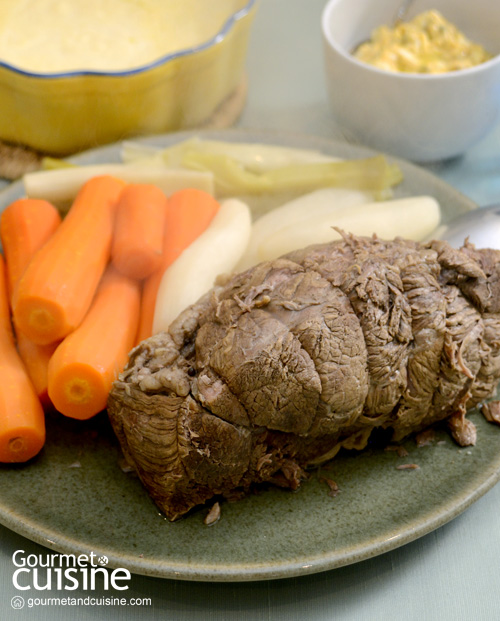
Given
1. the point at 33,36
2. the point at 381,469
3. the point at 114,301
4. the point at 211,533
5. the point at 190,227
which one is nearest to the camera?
the point at 211,533

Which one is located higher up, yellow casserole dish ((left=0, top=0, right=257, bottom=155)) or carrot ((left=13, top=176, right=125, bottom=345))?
yellow casserole dish ((left=0, top=0, right=257, bottom=155))

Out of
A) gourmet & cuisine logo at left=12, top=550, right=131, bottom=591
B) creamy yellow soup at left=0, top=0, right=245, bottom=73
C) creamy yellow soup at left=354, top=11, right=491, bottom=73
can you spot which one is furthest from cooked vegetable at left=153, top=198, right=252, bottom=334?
creamy yellow soup at left=0, top=0, right=245, bottom=73

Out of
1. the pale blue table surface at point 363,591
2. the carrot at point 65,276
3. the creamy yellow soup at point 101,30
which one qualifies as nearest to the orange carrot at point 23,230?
the carrot at point 65,276

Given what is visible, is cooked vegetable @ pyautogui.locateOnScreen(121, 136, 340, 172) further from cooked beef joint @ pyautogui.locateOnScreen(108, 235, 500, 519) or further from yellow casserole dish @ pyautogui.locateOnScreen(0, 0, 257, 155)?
cooked beef joint @ pyautogui.locateOnScreen(108, 235, 500, 519)

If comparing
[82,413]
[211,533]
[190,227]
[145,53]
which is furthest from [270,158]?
[211,533]

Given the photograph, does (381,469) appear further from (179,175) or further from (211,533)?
(179,175)

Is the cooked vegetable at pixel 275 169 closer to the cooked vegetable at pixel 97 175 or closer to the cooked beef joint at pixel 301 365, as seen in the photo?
the cooked vegetable at pixel 97 175

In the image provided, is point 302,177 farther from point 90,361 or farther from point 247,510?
point 247,510
